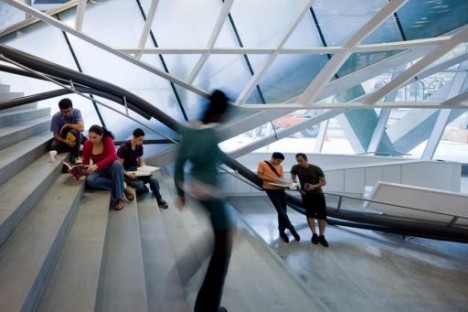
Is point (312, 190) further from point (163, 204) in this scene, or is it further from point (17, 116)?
point (17, 116)

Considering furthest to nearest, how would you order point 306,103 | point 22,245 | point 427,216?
1. point 427,216
2. point 306,103
3. point 22,245

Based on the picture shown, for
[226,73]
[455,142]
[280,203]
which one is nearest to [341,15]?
[226,73]

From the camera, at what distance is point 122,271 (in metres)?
3.37

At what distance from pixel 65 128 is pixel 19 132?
0.62 meters

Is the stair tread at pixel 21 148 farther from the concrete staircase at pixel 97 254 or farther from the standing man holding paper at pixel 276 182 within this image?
the standing man holding paper at pixel 276 182

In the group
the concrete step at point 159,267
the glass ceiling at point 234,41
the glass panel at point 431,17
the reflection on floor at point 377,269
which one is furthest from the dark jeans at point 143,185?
the glass panel at point 431,17

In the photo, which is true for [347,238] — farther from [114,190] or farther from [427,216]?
[114,190]

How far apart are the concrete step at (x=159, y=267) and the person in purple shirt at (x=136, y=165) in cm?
58

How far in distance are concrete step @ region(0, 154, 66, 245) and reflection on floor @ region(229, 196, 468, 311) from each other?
12.3ft

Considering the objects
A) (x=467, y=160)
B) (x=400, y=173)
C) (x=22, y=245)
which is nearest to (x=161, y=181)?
(x=22, y=245)

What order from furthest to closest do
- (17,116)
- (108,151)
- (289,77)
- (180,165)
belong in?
(289,77)
(17,116)
(108,151)
(180,165)

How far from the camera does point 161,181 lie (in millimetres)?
7422

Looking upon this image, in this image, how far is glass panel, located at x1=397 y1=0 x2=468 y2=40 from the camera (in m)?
8.20

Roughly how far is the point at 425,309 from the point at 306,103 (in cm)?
383
